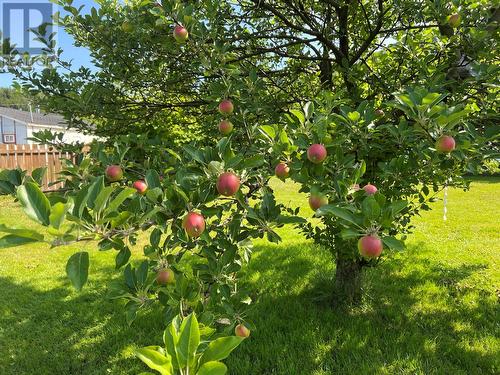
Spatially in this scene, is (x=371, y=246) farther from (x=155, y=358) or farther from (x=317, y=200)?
(x=155, y=358)

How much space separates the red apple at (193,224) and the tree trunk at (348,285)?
268 centimetres

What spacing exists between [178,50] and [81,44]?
112cm

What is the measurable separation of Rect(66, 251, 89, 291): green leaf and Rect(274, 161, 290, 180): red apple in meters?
0.83

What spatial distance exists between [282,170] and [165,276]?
2.15 feet

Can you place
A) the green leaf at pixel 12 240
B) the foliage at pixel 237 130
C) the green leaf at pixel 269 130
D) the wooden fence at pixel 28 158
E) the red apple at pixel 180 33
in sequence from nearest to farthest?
the green leaf at pixel 12 240 < the foliage at pixel 237 130 < the green leaf at pixel 269 130 < the red apple at pixel 180 33 < the wooden fence at pixel 28 158

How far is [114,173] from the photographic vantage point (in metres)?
1.97

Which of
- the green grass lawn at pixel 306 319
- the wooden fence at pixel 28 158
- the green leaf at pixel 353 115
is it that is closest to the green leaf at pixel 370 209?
the green leaf at pixel 353 115

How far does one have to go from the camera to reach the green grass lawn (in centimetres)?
306

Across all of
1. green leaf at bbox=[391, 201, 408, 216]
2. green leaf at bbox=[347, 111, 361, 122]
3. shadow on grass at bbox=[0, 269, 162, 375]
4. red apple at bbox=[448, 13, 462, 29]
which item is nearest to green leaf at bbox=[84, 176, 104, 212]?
green leaf at bbox=[391, 201, 408, 216]

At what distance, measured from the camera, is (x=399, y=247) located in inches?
46.0

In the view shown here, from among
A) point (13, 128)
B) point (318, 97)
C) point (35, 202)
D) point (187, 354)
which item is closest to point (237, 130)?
point (318, 97)

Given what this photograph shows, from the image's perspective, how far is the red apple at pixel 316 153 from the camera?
4.99 feet

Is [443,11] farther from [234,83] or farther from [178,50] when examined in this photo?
[178,50]

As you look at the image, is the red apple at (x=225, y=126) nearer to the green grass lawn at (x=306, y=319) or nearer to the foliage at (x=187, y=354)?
the foliage at (x=187, y=354)
